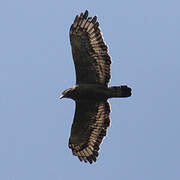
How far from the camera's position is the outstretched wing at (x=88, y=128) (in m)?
19.9

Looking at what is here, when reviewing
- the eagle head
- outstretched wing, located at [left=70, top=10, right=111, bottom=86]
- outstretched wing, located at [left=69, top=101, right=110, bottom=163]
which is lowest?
outstretched wing, located at [left=69, top=101, right=110, bottom=163]

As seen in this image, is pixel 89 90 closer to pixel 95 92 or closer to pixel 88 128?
pixel 95 92

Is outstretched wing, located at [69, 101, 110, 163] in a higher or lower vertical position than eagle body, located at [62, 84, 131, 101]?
lower

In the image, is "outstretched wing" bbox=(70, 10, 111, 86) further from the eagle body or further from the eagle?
the eagle body

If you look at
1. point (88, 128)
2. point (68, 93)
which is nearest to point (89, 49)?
point (68, 93)

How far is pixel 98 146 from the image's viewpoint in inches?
786

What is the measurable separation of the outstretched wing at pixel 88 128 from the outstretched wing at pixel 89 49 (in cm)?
92

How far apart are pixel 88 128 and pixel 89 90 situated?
141 centimetres

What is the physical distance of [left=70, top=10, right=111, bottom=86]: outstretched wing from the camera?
19.3 m

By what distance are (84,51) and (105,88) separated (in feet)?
4.20

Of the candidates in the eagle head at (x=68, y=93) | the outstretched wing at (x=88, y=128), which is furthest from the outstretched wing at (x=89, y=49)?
the outstretched wing at (x=88, y=128)

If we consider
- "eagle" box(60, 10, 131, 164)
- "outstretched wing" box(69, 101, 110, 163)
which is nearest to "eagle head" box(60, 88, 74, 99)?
"eagle" box(60, 10, 131, 164)

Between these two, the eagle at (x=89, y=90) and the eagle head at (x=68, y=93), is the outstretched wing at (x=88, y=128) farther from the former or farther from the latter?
the eagle head at (x=68, y=93)

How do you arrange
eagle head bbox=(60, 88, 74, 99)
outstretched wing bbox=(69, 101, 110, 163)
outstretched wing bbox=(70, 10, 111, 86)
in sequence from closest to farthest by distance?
outstretched wing bbox=(70, 10, 111, 86) < eagle head bbox=(60, 88, 74, 99) < outstretched wing bbox=(69, 101, 110, 163)
